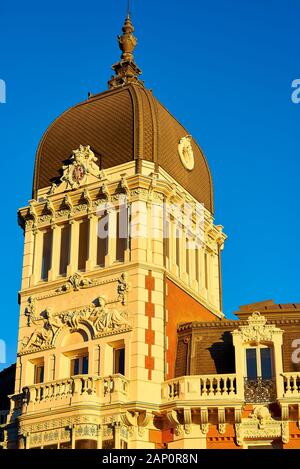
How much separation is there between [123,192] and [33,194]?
19.5 ft

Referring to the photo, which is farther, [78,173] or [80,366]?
[78,173]

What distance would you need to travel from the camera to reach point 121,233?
1815 inches

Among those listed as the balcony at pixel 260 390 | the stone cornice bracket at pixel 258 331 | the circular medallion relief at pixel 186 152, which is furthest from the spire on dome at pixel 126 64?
the balcony at pixel 260 390

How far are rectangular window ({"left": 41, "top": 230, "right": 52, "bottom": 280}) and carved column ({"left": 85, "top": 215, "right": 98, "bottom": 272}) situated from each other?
268cm

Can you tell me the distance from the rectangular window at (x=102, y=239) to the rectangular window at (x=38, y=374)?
18.1 feet

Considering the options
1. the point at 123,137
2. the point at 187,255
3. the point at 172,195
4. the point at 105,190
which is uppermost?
the point at 123,137

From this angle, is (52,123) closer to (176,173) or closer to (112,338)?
(176,173)

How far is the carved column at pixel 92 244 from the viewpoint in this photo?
4616 cm

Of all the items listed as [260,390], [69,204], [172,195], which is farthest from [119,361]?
[172,195]

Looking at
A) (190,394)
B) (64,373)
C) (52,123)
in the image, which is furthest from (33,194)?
(190,394)

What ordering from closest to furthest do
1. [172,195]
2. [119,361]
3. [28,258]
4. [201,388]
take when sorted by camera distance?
[201,388] → [119,361] → [172,195] → [28,258]

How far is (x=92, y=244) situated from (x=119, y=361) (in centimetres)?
601

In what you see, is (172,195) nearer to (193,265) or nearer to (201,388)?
(193,265)

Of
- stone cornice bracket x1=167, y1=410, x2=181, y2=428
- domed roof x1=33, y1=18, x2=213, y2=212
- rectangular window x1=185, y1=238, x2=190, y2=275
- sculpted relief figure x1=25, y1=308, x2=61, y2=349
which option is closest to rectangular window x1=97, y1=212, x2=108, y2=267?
domed roof x1=33, y1=18, x2=213, y2=212
